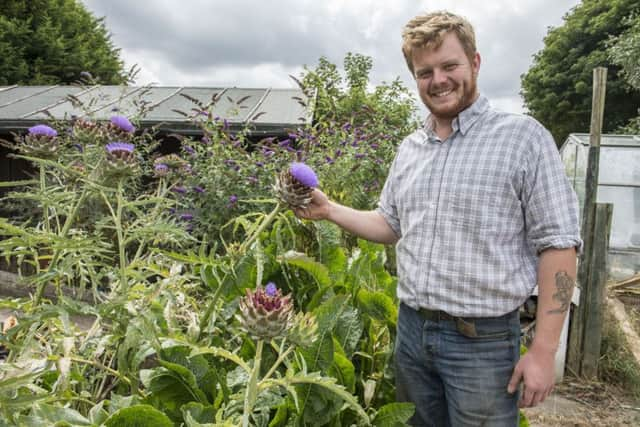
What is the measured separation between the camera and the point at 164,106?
6.40 m

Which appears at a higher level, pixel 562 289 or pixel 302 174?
pixel 302 174

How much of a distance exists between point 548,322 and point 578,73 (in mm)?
22608

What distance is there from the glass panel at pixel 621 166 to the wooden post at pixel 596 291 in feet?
10.5

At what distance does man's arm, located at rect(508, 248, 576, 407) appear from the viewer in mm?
1580

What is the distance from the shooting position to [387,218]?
6.82ft

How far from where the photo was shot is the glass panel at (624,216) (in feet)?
22.1

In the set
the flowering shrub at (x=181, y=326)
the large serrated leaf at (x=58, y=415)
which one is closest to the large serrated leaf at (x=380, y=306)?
the flowering shrub at (x=181, y=326)

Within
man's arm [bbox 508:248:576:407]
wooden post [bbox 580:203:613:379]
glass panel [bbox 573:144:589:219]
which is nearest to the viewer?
man's arm [bbox 508:248:576:407]

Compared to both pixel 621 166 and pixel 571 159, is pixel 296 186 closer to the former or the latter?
pixel 621 166

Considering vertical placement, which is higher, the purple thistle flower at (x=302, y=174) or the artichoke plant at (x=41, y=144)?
the artichoke plant at (x=41, y=144)

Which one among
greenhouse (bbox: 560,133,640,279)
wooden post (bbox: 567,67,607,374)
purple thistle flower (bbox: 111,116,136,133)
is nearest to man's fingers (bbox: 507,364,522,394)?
purple thistle flower (bbox: 111,116,136,133)

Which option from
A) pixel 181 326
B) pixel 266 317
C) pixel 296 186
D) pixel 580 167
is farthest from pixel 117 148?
pixel 580 167

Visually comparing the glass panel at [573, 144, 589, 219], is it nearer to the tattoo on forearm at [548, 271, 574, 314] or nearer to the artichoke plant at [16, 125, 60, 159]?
the tattoo on forearm at [548, 271, 574, 314]

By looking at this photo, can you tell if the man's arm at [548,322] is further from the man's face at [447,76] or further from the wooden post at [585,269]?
the wooden post at [585,269]
